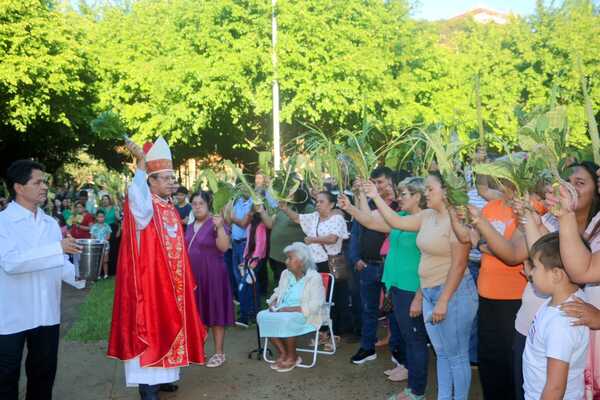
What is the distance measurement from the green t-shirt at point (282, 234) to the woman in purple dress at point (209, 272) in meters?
1.54

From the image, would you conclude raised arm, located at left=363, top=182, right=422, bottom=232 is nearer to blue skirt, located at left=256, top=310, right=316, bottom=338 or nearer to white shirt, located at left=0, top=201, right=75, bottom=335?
blue skirt, located at left=256, top=310, right=316, bottom=338

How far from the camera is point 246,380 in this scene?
20.1 ft

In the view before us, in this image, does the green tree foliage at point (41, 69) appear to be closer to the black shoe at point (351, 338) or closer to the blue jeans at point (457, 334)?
A: the black shoe at point (351, 338)

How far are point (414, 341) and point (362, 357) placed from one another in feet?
5.36

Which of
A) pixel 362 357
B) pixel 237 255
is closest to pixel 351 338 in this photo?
pixel 362 357

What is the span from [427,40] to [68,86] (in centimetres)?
1218

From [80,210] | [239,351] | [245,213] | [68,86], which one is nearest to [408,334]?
[239,351]

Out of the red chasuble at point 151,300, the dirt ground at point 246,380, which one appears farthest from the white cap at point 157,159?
the dirt ground at point 246,380

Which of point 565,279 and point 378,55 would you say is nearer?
point 565,279

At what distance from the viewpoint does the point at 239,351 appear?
7121mm

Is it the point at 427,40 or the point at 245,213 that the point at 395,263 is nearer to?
the point at 245,213

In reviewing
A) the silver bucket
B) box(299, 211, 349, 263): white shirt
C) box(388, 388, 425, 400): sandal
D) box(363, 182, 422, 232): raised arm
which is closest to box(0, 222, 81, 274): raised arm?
the silver bucket

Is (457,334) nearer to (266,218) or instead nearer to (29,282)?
(29,282)

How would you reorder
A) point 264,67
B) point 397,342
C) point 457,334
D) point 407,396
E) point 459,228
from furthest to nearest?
point 264,67 < point 397,342 < point 407,396 < point 457,334 < point 459,228
